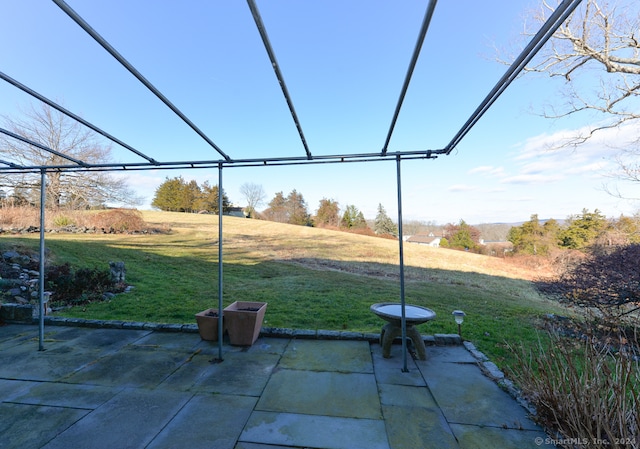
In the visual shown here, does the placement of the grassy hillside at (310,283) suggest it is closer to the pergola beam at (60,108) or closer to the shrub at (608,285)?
the shrub at (608,285)

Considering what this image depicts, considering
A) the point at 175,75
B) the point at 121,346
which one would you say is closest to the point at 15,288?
the point at 121,346

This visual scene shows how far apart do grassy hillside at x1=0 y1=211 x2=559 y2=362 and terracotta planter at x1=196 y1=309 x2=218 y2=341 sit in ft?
3.88

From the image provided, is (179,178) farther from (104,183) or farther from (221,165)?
(221,165)

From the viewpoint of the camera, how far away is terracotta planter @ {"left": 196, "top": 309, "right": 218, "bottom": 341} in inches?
131

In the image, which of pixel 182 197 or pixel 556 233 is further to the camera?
pixel 182 197

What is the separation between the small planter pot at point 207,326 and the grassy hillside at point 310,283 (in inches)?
46.6

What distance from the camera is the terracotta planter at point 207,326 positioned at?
332 centimetres

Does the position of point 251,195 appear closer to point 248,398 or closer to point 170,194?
point 170,194

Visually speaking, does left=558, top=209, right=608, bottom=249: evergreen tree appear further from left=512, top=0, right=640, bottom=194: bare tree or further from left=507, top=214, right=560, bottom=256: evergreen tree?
left=512, top=0, right=640, bottom=194: bare tree

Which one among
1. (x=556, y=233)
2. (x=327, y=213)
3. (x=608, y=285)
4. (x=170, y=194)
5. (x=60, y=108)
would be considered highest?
(x=170, y=194)

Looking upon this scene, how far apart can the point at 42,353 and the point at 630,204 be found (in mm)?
11556

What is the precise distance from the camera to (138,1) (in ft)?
5.47

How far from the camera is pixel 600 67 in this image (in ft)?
21.0

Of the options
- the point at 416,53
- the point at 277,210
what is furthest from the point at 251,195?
the point at 416,53
